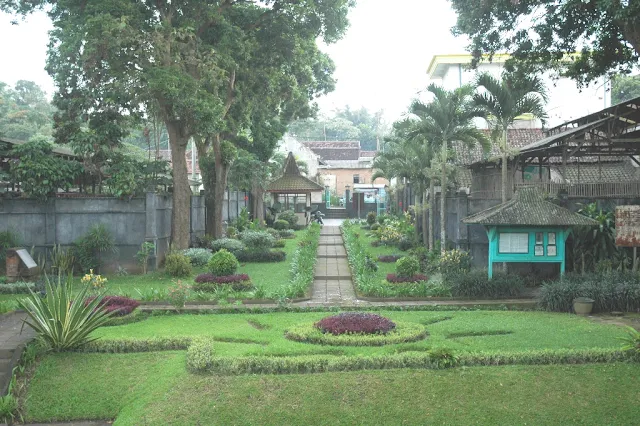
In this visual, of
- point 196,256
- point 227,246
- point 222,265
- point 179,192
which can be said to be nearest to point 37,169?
point 179,192

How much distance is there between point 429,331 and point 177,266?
10.6 meters

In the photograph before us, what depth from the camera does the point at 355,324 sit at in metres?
12.3

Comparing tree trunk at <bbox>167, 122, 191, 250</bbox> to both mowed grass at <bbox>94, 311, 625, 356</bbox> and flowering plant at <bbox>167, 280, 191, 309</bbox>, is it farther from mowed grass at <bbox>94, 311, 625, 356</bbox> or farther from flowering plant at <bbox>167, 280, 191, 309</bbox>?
mowed grass at <bbox>94, 311, 625, 356</bbox>

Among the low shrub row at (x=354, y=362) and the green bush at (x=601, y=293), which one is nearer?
the low shrub row at (x=354, y=362)

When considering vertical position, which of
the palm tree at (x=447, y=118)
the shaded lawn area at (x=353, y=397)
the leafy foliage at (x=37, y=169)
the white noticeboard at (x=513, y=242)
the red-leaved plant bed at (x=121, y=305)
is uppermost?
the palm tree at (x=447, y=118)

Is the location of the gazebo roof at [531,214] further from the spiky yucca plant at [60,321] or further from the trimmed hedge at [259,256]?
the trimmed hedge at [259,256]

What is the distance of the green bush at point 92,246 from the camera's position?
69.1 ft

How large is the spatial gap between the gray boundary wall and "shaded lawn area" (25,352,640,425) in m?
11.6

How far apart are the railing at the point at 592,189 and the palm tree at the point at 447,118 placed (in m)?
2.42

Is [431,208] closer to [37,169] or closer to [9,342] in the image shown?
[37,169]

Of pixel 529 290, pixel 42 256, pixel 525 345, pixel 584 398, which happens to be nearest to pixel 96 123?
pixel 42 256

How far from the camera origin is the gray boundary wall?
21484mm

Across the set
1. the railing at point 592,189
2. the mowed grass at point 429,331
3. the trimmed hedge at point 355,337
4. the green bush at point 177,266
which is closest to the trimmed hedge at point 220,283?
the green bush at point 177,266

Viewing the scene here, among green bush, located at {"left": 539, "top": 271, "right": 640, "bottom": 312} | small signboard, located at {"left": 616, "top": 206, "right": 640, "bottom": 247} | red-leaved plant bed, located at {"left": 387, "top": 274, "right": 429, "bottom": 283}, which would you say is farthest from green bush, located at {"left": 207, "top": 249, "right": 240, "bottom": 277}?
small signboard, located at {"left": 616, "top": 206, "right": 640, "bottom": 247}
